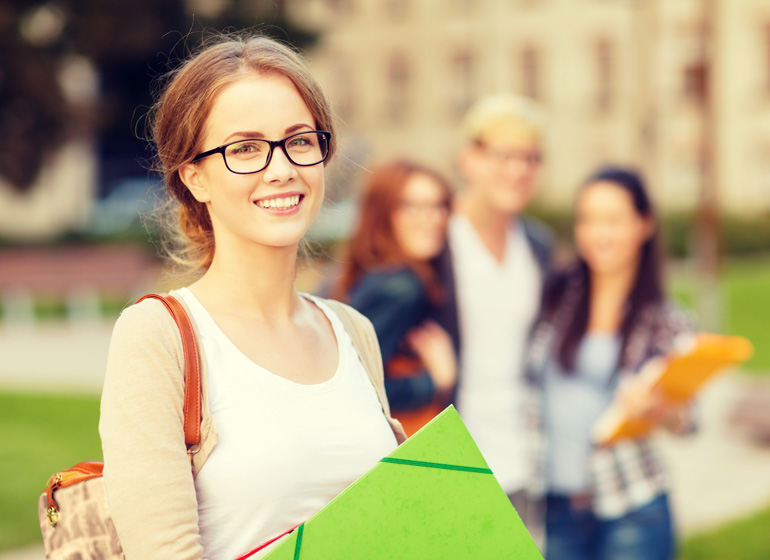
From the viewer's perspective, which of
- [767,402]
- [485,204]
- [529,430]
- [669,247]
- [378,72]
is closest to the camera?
[529,430]

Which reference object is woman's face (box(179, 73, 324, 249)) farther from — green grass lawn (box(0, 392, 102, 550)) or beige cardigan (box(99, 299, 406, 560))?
green grass lawn (box(0, 392, 102, 550))

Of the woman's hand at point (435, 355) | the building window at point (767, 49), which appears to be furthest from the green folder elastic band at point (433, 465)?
the building window at point (767, 49)

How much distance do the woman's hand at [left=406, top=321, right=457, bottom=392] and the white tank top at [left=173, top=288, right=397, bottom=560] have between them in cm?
180

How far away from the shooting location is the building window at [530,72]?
33969mm

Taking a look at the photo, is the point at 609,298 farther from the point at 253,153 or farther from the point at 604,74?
the point at 604,74

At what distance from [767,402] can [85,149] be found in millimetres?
20044

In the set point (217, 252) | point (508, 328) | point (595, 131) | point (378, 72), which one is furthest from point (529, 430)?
point (378, 72)

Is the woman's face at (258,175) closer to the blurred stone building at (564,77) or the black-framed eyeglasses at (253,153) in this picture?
the black-framed eyeglasses at (253,153)

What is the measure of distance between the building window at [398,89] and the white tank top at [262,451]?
34463mm

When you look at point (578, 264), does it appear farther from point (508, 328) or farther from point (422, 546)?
point (422, 546)

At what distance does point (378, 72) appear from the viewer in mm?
35844

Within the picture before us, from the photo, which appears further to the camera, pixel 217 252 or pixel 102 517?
pixel 217 252

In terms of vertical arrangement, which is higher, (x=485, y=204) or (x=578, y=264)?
(x=485, y=204)

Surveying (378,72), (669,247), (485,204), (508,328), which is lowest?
(669,247)
